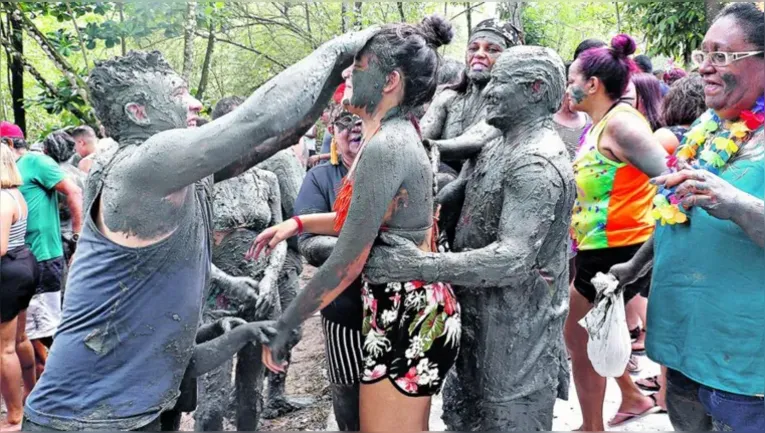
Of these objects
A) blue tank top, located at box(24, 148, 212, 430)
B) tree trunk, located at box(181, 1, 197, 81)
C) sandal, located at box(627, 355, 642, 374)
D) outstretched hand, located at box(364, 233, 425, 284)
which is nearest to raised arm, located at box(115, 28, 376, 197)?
blue tank top, located at box(24, 148, 212, 430)

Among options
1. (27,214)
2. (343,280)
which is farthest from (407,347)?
(27,214)

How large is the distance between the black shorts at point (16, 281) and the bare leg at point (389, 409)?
3.44m

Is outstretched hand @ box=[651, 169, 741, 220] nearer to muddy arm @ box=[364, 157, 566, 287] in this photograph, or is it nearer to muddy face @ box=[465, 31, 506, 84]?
muddy arm @ box=[364, 157, 566, 287]

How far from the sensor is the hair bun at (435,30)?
2.78 m

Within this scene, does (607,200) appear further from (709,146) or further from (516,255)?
(516,255)

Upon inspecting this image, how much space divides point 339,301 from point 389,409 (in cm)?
80

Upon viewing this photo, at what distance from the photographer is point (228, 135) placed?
206cm

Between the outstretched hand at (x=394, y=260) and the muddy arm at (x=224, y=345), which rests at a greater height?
the outstretched hand at (x=394, y=260)

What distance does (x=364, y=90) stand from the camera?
2.62 meters

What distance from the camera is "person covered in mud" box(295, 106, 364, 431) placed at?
3283 mm

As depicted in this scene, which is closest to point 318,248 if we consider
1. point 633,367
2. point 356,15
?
point 633,367

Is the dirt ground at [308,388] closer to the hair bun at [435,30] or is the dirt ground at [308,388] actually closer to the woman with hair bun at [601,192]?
the woman with hair bun at [601,192]

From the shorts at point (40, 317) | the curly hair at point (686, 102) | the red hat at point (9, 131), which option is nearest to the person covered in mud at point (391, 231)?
the curly hair at point (686, 102)

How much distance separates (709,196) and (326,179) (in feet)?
6.39
